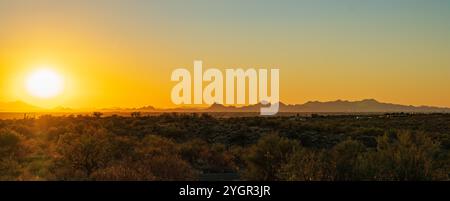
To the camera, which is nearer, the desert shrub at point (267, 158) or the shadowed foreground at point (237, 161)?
the shadowed foreground at point (237, 161)

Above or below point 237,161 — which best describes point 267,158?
above

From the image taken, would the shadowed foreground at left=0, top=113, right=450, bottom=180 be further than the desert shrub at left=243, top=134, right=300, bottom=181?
No
